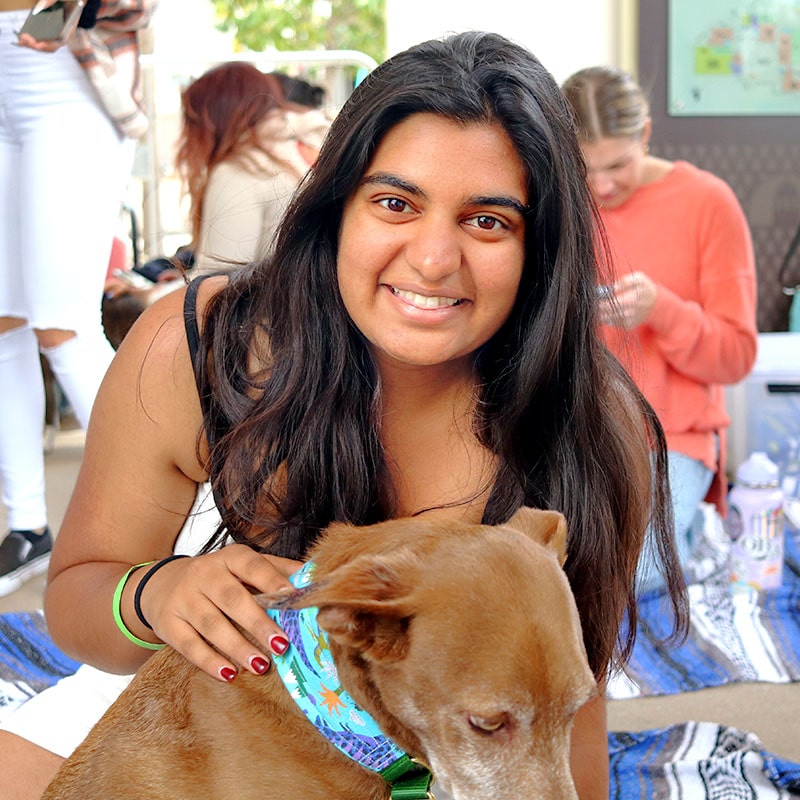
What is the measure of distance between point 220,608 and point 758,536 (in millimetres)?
2451

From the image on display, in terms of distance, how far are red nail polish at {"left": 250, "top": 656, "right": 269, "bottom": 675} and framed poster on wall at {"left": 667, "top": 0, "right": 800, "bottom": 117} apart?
4.77m

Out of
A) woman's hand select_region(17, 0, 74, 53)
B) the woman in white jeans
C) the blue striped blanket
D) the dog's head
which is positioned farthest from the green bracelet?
woman's hand select_region(17, 0, 74, 53)

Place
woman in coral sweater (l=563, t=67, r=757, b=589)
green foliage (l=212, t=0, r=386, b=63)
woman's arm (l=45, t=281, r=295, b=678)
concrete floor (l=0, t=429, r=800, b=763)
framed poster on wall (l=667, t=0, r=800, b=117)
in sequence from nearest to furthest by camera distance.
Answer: woman's arm (l=45, t=281, r=295, b=678) < concrete floor (l=0, t=429, r=800, b=763) < woman in coral sweater (l=563, t=67, r=757, b=589) < framed poster on wall (l=667, t=0, r=800, b=117) < green foliage (l=212, t=0, r=386, b=63)

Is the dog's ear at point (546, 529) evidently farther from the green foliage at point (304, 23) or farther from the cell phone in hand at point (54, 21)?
the green foliage at point (304, 23)

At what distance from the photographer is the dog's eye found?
1.14 meters

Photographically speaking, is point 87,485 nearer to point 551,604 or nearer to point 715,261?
point 551,604

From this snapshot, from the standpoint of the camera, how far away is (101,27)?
3088 millimetres

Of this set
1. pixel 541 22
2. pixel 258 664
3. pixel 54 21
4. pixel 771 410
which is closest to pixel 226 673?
pixel 258 664

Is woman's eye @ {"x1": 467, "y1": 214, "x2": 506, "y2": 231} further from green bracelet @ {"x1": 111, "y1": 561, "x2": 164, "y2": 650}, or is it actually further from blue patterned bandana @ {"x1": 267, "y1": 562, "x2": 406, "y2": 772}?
green bracelet @ {"x1": 111, "y1": 561, "x2": 164, "y2": 650}

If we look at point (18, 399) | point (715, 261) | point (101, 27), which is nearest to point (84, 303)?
point (18, 399)

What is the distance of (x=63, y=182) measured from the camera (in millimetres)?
3102

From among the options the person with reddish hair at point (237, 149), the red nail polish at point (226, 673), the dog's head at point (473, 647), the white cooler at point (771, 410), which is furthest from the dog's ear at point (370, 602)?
the white cooler at point (771, 410)

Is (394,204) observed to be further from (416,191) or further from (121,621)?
(121,621)

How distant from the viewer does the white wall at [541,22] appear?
5.52 m
